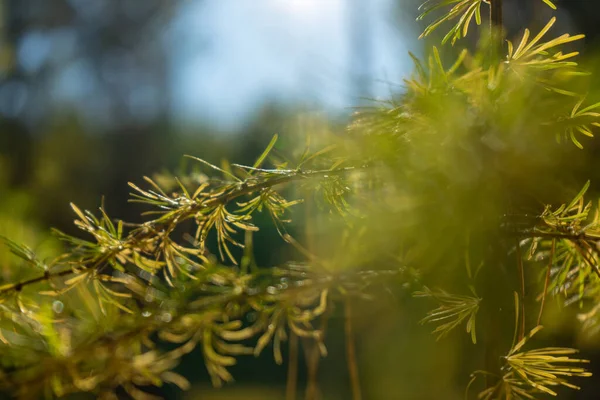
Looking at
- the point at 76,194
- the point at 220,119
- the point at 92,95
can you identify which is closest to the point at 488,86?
the point at 76,194

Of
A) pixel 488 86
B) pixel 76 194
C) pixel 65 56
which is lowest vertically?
pixel 76 194

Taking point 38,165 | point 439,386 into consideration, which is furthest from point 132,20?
point 439,386

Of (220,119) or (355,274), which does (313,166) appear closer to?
(355,274)

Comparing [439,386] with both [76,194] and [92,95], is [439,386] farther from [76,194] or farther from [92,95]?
[92,95]

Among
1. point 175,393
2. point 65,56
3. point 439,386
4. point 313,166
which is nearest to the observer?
point 313,166

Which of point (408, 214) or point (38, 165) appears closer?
point (408, 214)

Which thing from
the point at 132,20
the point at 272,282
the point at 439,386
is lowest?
the point at 439,386

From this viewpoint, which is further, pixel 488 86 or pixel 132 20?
pixel 132 20

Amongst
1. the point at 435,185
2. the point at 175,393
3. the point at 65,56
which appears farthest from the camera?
the point at 65,56

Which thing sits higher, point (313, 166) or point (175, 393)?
point (313, 166)

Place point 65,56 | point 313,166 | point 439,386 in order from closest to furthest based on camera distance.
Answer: point 313,166 → point 439,386 → point 65,56
